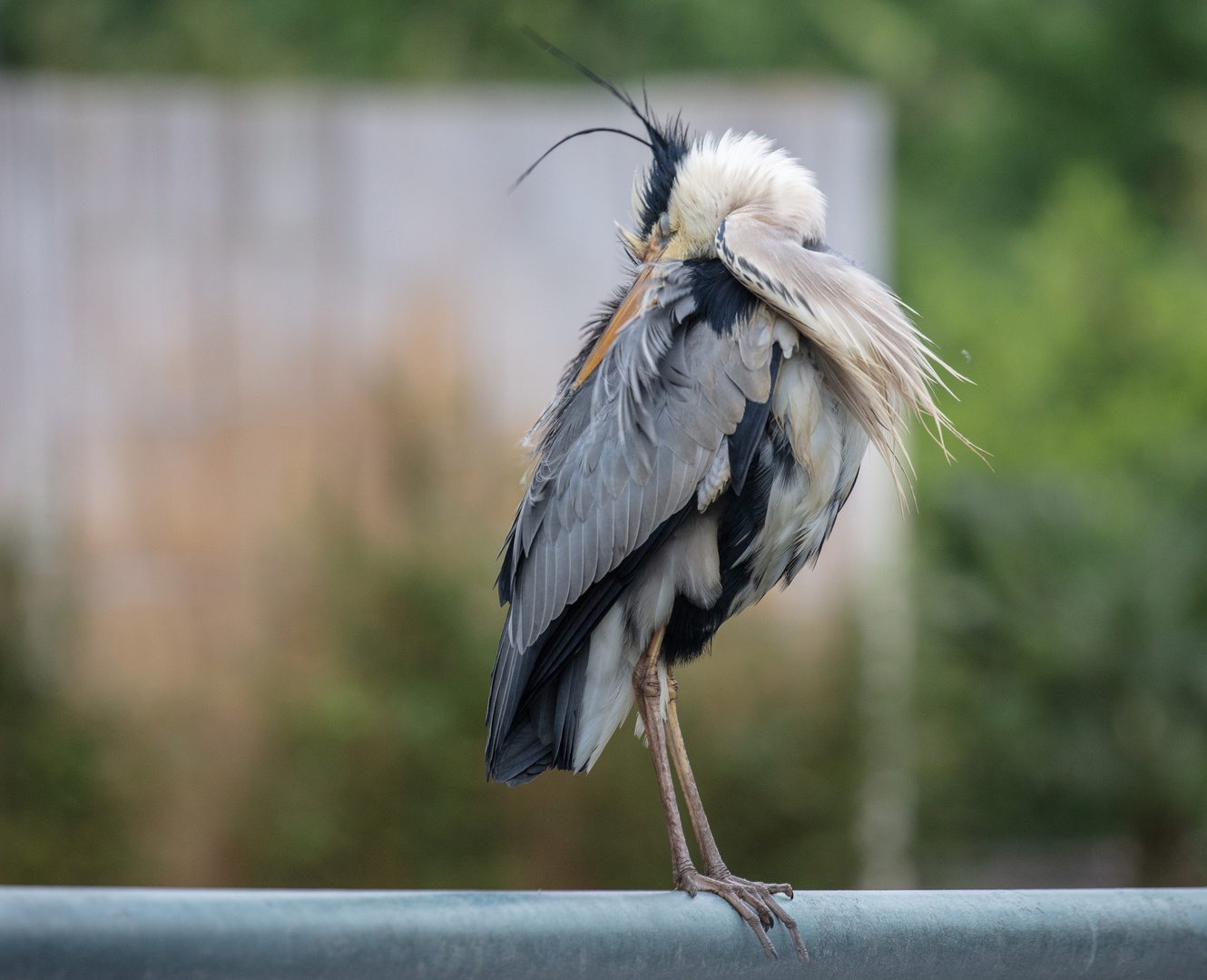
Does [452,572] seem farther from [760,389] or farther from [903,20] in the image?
[903,20]

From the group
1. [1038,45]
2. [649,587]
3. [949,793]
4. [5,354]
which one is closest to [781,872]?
[949,793]

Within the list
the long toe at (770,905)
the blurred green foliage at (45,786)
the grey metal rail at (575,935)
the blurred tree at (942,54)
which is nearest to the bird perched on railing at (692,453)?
the long toe at (770,905)

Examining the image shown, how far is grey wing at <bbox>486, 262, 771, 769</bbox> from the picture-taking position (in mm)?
2264

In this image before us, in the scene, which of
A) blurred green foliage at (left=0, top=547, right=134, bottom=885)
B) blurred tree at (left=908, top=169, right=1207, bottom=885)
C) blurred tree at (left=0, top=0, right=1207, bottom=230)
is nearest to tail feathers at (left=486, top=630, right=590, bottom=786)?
blurred green foliage at (left=0, top=547, right=134, bottom=885)

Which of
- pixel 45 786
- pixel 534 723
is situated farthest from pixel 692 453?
pixel 45 786

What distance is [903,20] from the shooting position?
11898 millimetres

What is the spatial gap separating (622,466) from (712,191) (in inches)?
22.1

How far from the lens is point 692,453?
7.44ft

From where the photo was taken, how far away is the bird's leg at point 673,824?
1.86 meters

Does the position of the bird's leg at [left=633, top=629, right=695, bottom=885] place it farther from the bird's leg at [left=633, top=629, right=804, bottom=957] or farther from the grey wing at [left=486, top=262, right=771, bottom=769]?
the grey wing at [left=486, top=262, right=771, bottom=769]

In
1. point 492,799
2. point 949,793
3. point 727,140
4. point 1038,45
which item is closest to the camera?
point 727,140

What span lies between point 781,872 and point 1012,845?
216 centimetres

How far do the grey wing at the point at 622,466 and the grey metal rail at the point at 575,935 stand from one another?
0.75m

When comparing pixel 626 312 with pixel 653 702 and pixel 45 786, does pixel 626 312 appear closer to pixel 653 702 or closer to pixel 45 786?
pixel 653 702
